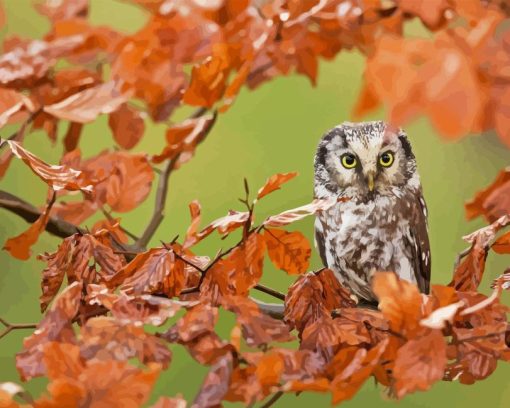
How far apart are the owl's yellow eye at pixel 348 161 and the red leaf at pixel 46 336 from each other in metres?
0.60

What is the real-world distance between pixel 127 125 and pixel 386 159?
0.39 m

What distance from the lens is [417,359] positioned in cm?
73

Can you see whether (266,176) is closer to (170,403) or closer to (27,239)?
(27,239)

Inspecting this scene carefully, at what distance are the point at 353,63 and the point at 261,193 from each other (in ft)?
5.24

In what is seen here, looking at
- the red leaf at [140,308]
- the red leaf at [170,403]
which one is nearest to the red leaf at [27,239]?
the red leaf at [140,308]

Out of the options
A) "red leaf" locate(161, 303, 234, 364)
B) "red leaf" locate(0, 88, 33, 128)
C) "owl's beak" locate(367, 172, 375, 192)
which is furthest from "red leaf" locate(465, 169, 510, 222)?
"red leaf" locate(0, 88, 33, 128)

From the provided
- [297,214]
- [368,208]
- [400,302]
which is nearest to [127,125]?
[368,208]

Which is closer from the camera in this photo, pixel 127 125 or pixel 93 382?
pixel 93 382

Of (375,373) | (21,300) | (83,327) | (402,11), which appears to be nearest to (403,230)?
(402,11)

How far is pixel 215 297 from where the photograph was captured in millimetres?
809

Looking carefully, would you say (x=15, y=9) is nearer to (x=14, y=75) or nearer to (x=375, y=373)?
(x=14, y=75)

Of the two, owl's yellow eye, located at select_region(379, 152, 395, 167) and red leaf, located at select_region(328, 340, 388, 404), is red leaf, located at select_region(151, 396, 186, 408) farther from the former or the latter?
owl's yellow eye, located at select_region(379, 152, 395, 167)

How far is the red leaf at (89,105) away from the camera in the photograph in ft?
3.22

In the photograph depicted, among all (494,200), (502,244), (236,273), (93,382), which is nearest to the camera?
(93,382)
